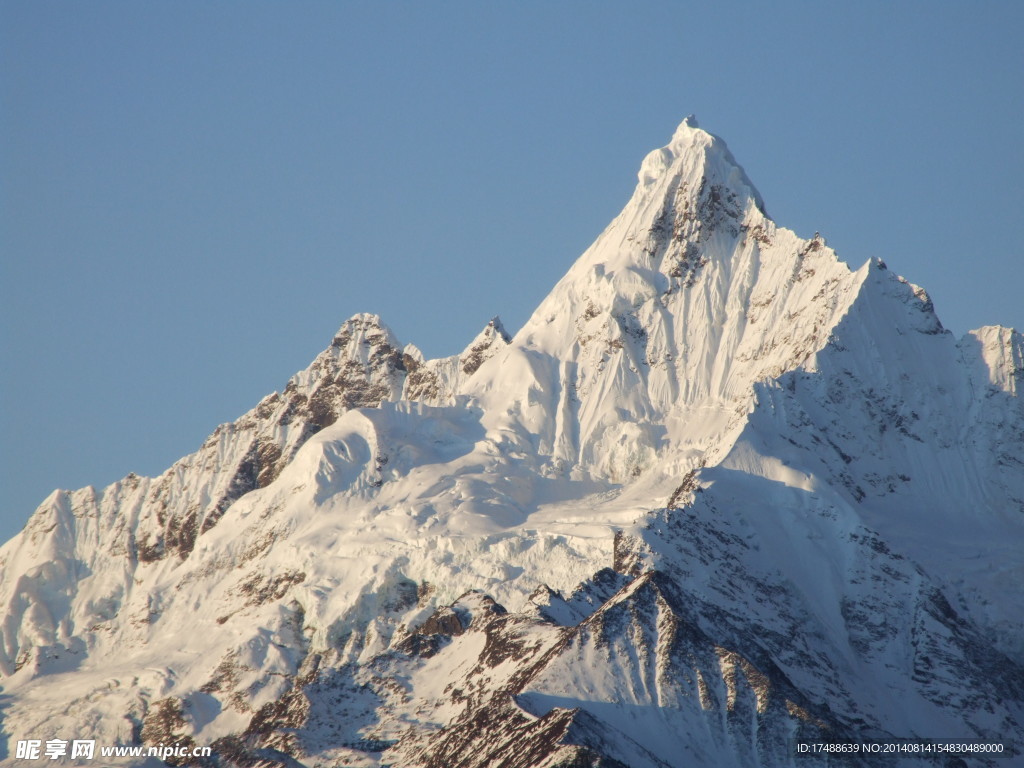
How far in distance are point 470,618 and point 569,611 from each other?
8.35 metres

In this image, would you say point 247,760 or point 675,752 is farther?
point 247,760

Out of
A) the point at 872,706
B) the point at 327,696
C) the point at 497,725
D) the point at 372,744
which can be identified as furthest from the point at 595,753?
the point at 872,706

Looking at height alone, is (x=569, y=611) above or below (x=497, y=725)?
above

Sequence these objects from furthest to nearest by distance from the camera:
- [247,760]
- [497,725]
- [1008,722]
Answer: [1008,722] < [247,760] < [497,725]

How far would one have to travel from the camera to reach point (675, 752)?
15588 cm

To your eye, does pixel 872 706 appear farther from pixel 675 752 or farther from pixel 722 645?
pixel 675 752

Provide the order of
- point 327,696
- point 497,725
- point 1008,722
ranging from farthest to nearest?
point 1008,722 → point 327,696 → point 497,725

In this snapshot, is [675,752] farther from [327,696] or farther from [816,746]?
[327,696]

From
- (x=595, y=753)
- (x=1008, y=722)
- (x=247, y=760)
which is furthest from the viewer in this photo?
(x=1008, y=722)

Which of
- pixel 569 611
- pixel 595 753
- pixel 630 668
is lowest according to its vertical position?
pixel 595 753

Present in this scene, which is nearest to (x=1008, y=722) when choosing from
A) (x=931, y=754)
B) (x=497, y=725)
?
(x=931, y=754)

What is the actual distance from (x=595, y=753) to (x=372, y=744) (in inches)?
1165

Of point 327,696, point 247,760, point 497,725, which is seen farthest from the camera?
point 327,696

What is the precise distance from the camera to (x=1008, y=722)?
193 meters
